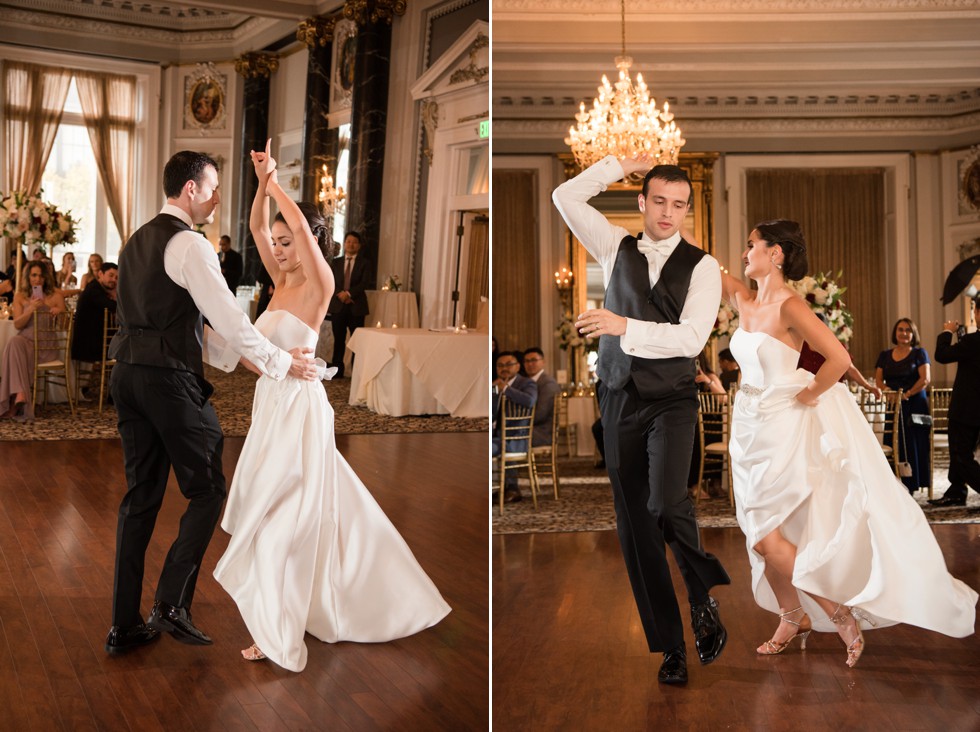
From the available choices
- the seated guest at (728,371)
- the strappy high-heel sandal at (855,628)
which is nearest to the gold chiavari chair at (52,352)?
the strappy high-heel sandal at (855,628)

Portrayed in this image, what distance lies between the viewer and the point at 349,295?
3645mm

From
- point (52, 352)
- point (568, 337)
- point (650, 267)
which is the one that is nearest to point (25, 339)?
point (52, 352)

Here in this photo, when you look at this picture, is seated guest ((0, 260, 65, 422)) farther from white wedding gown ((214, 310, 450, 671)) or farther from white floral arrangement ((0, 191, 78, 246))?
white wedding gown ((214, 310, 450, 671))

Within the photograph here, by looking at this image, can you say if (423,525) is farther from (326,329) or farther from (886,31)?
(886,31)

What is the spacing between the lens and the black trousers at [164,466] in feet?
9.73

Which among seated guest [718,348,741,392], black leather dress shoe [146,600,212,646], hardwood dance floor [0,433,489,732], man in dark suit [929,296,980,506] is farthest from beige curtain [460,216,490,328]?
man in dark suit [929,296,980,506]

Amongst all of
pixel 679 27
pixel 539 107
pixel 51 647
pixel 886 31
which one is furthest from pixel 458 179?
pixel 539 107

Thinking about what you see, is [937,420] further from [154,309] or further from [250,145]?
[154,309]

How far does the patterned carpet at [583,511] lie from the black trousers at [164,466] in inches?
138

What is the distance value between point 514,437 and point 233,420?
3672mm

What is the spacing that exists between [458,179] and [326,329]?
2.55 ft

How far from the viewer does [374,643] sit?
10.7ft

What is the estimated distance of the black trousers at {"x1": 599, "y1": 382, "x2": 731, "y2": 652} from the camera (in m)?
2.99

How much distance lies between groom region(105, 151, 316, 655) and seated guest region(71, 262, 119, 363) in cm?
166
